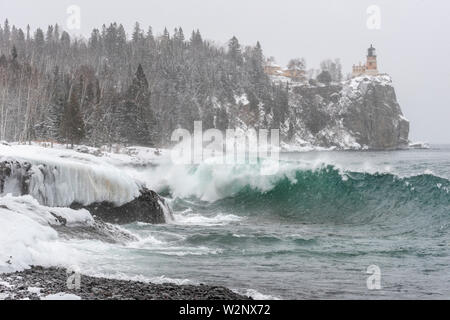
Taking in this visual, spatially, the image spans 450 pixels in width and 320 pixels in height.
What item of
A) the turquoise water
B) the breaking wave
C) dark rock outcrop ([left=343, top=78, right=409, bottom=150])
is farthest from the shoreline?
dark rock outcrop ([left=343, top=78, right=409, bottom=150])

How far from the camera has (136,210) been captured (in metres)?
22.7

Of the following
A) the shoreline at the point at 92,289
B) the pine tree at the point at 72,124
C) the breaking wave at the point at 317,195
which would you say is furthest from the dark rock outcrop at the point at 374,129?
the shoreline at the point at 92,289

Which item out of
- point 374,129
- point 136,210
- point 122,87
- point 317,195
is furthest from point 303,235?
point 374,129

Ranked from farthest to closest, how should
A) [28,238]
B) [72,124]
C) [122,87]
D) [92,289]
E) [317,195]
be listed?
[122,87] < [72,124] < [317,195] < [28,238] < [92,289]

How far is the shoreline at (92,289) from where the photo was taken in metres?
9.09

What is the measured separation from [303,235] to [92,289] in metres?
11.8

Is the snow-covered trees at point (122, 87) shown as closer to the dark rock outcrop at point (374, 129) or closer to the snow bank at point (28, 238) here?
the dark rock outcrop at point (374, 129)

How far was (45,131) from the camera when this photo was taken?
74375 millimetres

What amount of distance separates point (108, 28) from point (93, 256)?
164 metres

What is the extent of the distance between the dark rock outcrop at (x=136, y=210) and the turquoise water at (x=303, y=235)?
2.69ft

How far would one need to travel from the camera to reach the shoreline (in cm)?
909

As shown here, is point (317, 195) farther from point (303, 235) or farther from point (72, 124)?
point (72, 124)
